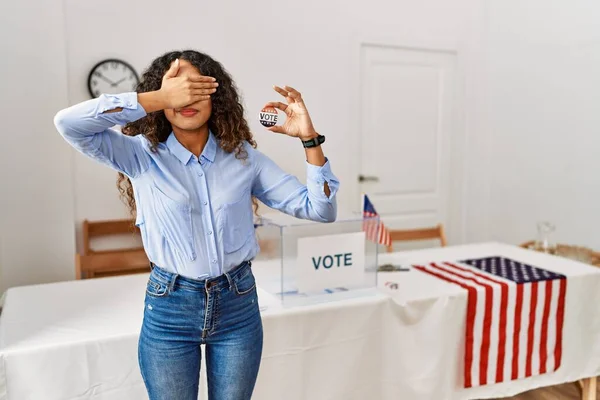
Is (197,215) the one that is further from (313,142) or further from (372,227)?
(372,227)

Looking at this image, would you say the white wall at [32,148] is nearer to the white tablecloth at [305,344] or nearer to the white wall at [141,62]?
the white wall at [141,62]

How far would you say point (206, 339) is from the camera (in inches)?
48.6

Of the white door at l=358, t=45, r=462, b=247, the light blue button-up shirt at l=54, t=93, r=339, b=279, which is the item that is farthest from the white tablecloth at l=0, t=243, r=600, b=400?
the white door at l=358, t=45, r=462, b=247

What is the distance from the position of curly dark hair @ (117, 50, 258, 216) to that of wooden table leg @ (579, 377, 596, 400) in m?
2.28

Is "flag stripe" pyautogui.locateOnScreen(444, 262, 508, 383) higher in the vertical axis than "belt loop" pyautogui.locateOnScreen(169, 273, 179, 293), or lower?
lower

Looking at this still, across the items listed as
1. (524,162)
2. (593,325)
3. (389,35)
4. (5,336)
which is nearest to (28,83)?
(5,336)

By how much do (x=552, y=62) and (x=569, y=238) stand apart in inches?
53.6

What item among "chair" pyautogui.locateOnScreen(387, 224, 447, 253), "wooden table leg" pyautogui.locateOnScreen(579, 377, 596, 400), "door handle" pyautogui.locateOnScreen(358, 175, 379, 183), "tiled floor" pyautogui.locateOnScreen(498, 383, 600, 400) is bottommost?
"tiled floor" pyautogui.locateOnScreen(498, 383, 600, 400)

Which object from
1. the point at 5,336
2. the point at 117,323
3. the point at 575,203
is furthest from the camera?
the point at 575,203

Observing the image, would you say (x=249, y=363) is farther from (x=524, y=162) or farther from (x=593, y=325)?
(x=524, y=162)

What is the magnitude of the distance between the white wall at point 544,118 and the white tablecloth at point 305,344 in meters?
1.50

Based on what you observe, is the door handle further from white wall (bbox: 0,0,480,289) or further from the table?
the table

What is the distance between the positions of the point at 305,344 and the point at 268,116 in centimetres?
105

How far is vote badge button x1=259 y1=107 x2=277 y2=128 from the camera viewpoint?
4.18 ft
